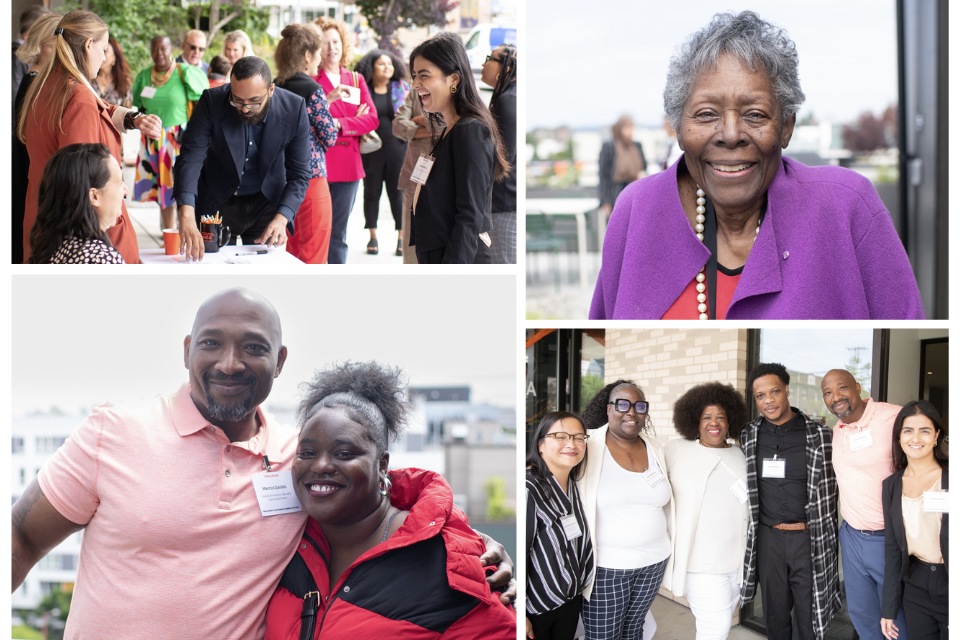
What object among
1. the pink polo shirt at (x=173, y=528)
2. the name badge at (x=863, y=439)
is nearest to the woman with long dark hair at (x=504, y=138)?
the pink polo shirt at (x=173, y=528)

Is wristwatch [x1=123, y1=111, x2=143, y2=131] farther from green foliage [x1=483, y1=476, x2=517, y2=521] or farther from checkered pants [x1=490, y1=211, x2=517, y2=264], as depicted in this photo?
green foliage [x1=483, y1=476, x2=517, y2=521]

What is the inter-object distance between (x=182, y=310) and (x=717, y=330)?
145 cm

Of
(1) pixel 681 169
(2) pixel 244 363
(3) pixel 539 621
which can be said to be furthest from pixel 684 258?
(2) pixel 244 363

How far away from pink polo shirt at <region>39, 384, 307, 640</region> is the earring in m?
0.23

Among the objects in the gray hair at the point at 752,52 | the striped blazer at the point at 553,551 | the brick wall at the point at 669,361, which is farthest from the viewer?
the striped blazer at the point at 553,551

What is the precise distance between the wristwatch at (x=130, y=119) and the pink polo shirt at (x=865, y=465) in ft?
6.98

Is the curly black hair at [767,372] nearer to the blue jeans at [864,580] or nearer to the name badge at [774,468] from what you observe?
the name badge at [774,468]

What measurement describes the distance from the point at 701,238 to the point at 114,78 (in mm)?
1701

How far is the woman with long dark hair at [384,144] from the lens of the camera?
210 centimetres

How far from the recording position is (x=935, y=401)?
6.30 ft

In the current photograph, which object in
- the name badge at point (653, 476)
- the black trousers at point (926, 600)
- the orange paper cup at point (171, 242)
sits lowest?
the black trousers at point (926, 600)

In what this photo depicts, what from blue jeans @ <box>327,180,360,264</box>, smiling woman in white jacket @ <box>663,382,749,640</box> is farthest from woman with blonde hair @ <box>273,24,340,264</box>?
smiling woman in white jacket @ <box>663,382,749,640</box>

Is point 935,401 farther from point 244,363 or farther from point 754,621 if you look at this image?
point 244,363

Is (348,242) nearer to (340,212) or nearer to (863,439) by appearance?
(340,212)
